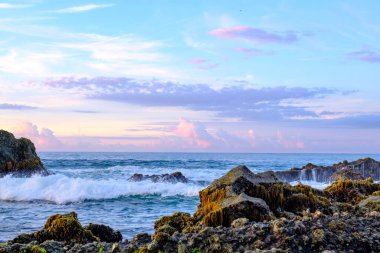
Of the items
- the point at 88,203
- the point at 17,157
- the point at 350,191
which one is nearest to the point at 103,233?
the point at 350,191

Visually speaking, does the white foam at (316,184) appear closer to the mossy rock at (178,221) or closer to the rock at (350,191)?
the rock at (350,191)

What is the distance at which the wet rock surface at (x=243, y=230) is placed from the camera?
16.5 ft

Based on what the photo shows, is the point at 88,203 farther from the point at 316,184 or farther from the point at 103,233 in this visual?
the point at 316,184

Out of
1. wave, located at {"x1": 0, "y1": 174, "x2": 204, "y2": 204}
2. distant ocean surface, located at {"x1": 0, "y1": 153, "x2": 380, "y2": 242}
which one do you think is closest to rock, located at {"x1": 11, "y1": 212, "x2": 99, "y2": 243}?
distant ocean surface, located at {"x1": 0, "y1": 153, "x2": 380, "y2": 242}

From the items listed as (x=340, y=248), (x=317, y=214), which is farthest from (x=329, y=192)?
(x=340, y=248)

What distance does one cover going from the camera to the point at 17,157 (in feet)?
90.8

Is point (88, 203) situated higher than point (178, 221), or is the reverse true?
point (178, 221)

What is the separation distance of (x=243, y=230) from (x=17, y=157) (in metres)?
25.0

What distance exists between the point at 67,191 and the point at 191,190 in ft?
20.6

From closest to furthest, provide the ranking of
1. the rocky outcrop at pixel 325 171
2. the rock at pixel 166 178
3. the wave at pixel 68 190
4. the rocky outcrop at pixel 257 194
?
1. the rocky outcrop at pixel 257 194
2. the wave at pixel 68 190
3. the rock at pixel 166 178
4. the rocky outcrop at pixel 325 171

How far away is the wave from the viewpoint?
66.1ft

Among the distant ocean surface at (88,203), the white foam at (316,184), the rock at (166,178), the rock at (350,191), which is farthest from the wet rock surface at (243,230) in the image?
the rock at (166,178)

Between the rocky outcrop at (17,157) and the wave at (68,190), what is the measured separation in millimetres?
2470

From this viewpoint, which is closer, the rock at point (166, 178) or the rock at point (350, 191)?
the rock at point (350, 191)
